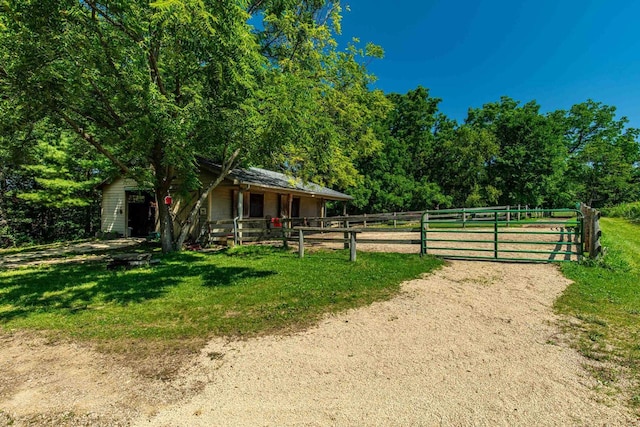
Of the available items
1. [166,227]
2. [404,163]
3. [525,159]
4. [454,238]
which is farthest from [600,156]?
[166,227]

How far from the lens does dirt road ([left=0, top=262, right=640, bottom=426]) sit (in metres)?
2.58

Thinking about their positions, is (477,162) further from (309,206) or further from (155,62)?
(155,62)

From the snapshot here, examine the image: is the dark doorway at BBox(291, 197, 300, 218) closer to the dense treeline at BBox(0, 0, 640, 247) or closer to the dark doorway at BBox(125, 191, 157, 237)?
the dense treeline at BBox(0, 0, 640, 247)

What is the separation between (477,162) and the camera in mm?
31641

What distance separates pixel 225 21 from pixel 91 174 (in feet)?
55.5

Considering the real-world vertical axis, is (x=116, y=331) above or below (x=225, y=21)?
below

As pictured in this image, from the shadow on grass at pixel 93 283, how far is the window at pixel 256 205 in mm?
6674

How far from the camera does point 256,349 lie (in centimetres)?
381

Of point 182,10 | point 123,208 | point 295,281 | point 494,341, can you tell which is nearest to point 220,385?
point 494,341

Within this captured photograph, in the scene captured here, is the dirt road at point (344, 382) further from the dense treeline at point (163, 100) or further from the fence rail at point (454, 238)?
the dense treeline at point (163, 100)

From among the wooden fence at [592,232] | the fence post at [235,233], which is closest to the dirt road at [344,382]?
the wooden fence at [592,232]

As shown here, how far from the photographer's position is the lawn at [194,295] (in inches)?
179

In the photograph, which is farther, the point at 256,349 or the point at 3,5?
the point at 3,5

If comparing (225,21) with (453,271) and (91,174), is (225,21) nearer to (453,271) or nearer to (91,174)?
(453,271)
